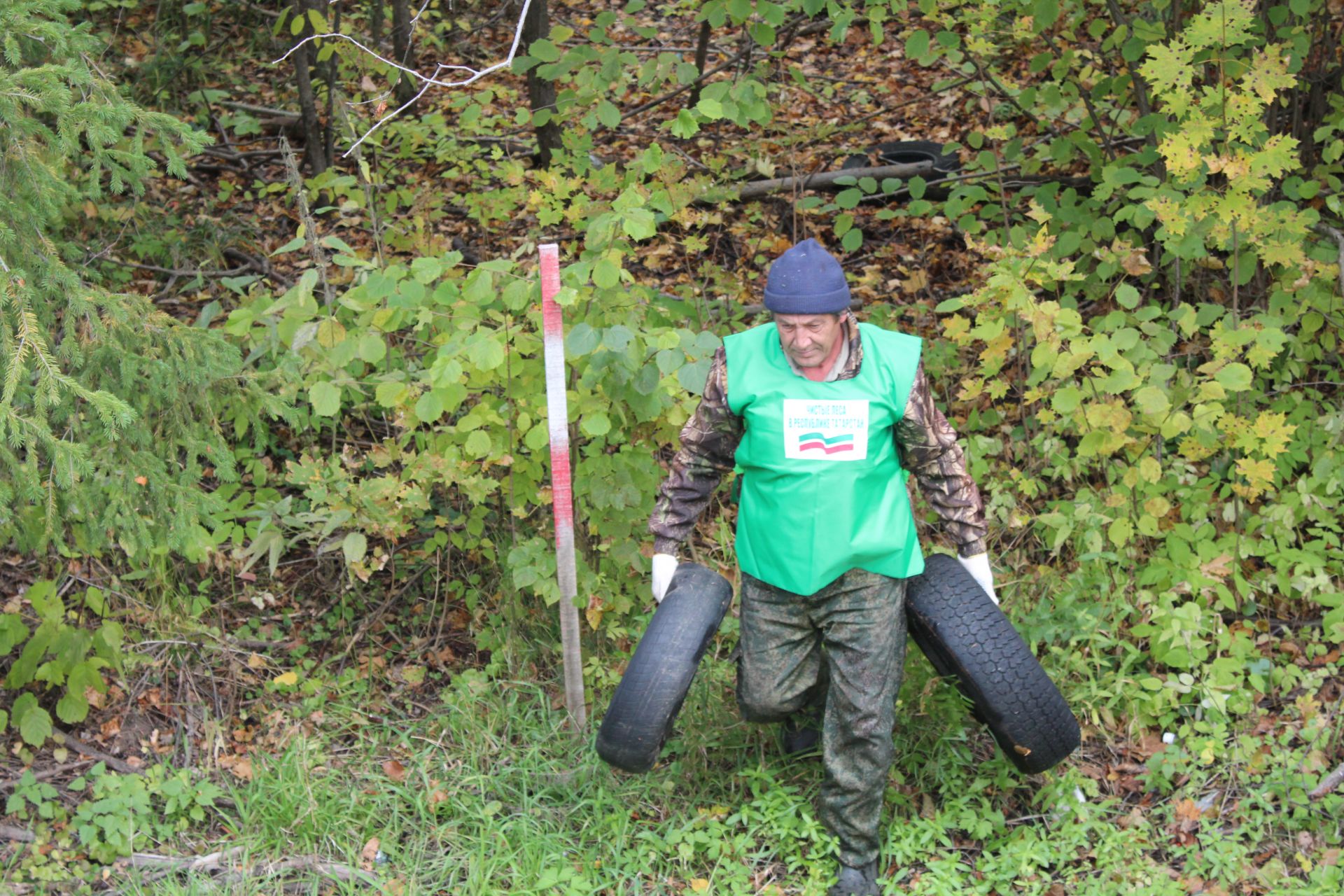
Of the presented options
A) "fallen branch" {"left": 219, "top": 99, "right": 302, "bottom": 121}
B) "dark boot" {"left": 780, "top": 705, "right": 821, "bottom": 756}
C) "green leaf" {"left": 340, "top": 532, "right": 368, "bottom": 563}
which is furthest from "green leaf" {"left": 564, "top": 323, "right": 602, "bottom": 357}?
"fallen branch" {"left": 219, "top": 99, "right": 302, "bottom": 121}

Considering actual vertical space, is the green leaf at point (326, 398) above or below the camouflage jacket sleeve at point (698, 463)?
above

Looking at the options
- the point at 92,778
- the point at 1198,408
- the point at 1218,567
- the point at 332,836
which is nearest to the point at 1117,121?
the point at 1198,408

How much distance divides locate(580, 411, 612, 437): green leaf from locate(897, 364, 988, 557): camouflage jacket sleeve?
953 millimetres

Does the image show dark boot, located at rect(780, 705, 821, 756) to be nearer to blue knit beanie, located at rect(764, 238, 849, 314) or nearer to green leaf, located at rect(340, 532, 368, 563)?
blue knit beanie, located at rect(764, 238, 849, 314)

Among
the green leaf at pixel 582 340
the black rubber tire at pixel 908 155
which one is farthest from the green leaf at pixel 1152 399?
the black rubber tire at pixel 908 155

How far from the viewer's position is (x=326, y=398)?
150 inches

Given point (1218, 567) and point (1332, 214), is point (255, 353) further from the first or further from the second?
point (1332, 214)

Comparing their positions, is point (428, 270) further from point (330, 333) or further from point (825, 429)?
point (825, 429)

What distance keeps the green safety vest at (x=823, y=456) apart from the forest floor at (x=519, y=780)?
34.0 inches

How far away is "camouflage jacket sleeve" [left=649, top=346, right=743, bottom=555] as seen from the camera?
345 cm

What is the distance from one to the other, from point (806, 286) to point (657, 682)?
1181 millimetres

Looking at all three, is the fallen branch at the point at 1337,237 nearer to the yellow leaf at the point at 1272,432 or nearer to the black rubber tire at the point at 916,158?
the yellow leaf at the point at 1272,432

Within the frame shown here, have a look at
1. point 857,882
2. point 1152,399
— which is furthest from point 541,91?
point 857,882

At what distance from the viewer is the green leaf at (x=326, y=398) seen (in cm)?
380
